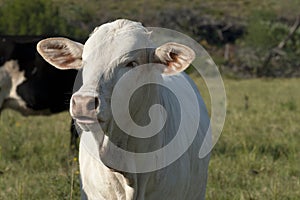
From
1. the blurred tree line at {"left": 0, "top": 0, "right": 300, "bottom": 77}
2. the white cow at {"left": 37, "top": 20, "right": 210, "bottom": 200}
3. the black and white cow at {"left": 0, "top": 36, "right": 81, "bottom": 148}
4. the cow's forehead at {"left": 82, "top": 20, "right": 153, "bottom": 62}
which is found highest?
the cow's forehead at {"left": 82, "top": 20, "right": 153, "bottom": 62}

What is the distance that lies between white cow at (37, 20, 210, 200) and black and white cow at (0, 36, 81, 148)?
4580 mm

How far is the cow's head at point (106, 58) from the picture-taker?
3.09 m

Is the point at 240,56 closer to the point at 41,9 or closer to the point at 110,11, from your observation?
the point at 41,9

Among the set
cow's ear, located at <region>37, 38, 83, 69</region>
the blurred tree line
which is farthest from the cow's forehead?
the blurred tree line

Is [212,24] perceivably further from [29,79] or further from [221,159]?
[221,159]

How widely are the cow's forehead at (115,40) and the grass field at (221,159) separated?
160 cm

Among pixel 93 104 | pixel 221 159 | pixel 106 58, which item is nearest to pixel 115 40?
pixel 106 58

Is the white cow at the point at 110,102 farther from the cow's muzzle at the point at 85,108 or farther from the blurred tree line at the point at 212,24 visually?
the blurred tree line at the point at 212,24

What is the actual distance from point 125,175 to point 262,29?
28540 millimetres

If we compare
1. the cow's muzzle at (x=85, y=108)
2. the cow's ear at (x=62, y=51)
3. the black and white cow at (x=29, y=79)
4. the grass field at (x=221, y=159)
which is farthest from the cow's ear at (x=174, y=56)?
the black and white cow at (x=29, y=79)

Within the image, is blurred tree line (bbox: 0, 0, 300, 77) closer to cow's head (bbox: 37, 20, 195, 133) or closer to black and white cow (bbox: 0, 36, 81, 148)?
black and white cow (bbox: 0, 36, 81, 148)

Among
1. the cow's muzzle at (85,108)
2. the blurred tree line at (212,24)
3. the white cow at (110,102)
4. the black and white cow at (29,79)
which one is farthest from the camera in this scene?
the blurred tree line at (212,24)

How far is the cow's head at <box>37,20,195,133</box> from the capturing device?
10.1 ft

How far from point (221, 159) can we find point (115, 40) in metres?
3.80
